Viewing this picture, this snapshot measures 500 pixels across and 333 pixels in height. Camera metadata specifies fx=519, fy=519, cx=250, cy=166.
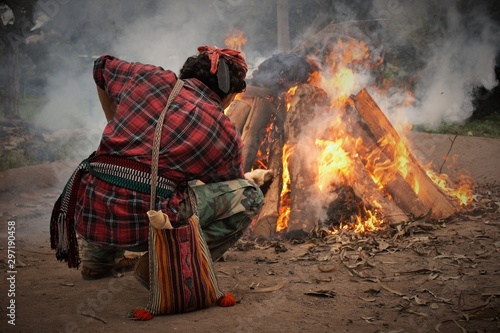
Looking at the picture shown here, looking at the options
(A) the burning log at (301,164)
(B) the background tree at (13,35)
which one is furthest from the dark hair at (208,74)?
(B) the background tree at (13,35)

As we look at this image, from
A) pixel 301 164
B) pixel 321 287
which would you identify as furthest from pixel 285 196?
pixel 321 287

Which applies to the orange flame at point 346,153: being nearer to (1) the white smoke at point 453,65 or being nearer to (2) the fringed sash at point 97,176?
(2) the fringed sash at point 97,176

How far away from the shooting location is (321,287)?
320cm

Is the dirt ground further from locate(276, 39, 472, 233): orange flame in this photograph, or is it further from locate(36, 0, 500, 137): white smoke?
locate(36, 0, 500, 137): white smoke

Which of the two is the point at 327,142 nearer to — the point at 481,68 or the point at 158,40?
the point at 481,68

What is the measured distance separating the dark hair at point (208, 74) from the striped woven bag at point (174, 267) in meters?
0.38

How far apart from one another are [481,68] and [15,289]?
337 inches

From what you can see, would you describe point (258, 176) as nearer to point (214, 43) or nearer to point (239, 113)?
point (239, 113)

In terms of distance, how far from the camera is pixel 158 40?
402 inches

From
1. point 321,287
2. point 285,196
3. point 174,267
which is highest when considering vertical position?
point 285,196

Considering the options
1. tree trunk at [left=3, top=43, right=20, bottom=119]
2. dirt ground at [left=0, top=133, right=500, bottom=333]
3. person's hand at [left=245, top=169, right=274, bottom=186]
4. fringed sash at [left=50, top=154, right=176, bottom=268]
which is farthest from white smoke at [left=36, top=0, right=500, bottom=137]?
fringed sash at [left=50, top=154, right=176, bottom=268]

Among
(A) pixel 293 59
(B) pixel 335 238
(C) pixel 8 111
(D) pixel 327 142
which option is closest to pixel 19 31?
(C) pixel 8 111

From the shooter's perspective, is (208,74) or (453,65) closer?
(208,74)

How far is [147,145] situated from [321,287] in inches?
54.6
